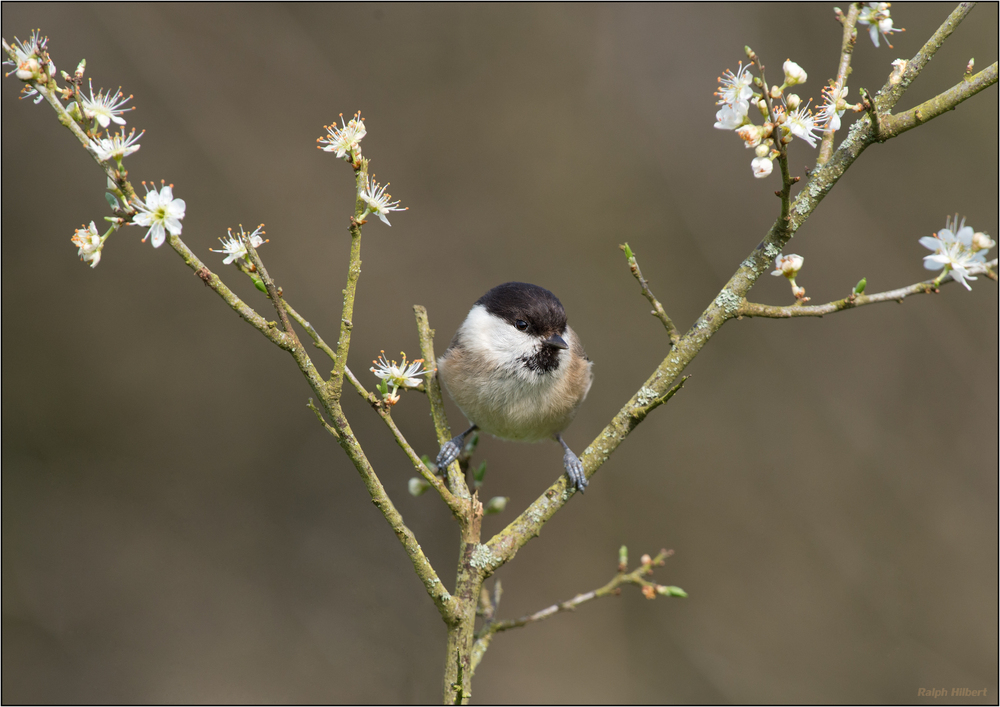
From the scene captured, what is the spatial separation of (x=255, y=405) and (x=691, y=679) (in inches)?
129

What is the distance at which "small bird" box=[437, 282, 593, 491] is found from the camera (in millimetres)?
2354

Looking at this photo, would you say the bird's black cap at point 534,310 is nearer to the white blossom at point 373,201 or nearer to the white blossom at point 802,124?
the white blossom at point 373,201

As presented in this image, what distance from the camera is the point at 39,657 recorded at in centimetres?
413

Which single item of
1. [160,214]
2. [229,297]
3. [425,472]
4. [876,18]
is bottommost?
[425,472]

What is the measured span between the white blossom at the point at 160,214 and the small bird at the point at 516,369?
123cm

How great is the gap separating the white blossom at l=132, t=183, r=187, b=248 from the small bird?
123cm

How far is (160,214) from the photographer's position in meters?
1.21

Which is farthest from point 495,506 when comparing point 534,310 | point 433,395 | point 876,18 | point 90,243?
point 876,18

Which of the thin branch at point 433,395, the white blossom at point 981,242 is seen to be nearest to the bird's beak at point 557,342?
the thin branch at point 433,395

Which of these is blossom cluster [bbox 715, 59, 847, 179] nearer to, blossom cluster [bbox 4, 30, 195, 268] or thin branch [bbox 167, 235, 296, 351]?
thin branch [bbox 167, 235, 296, 351]

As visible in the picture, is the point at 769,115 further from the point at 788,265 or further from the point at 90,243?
the point at 90,243

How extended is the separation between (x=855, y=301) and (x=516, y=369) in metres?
1.20

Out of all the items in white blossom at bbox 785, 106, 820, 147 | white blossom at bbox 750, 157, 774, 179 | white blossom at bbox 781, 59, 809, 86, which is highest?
A: white blossom at bbox 781, 59, 809, 86

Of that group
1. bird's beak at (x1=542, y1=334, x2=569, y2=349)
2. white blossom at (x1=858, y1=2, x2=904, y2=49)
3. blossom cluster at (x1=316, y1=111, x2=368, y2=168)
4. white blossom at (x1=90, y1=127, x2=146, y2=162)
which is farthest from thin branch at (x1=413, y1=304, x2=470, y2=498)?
white blossom at (x1=858, y1=2, x2=904, y2=49)
